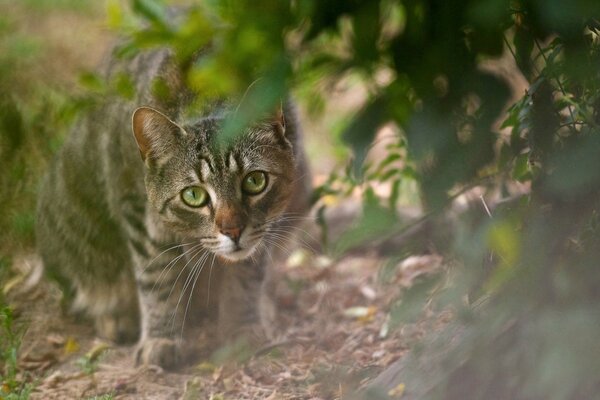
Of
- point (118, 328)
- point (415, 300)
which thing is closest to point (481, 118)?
point (415, 300)

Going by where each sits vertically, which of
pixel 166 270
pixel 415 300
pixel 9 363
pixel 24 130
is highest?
pixel 24 130

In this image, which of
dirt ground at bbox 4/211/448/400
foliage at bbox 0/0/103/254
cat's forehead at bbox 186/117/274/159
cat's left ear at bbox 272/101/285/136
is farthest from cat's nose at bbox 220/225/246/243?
foliage at bbox 0/0/103/254

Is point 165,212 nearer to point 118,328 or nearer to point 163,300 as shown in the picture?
point 163,300

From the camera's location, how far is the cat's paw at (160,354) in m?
3.45

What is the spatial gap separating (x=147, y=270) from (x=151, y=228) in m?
0.24

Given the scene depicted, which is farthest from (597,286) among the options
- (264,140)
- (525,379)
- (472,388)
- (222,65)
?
(264,140)

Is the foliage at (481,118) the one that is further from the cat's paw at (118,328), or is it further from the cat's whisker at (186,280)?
the cat's paw at (118,328)

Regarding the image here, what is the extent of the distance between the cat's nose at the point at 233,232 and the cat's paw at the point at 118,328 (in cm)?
117

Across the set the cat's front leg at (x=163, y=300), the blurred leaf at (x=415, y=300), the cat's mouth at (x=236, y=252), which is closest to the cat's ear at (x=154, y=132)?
the cat's mouth at (x=236, y=252)

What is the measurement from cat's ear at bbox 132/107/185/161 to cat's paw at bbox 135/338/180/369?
0.92 m

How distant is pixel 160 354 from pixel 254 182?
3.13 feet

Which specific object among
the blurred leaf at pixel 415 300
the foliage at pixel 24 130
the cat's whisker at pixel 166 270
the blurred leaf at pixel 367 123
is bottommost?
the blurred leaf at pixel 415 300

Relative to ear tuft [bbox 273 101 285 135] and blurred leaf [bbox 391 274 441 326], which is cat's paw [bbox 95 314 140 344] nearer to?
ear tuft [bbox 273 101 285 135]

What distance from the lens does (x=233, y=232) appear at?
2891mm
